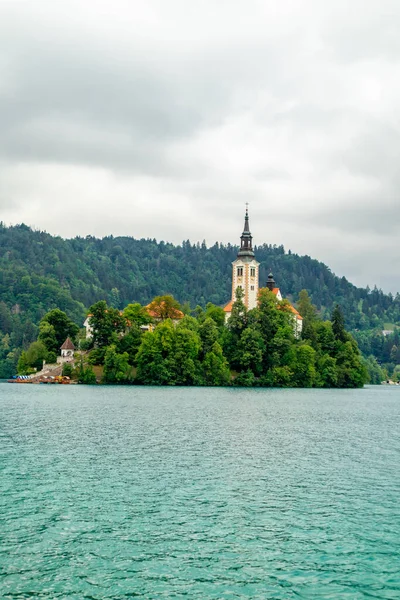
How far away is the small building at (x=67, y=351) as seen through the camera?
143000 millimetres

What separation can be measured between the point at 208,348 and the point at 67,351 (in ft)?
103

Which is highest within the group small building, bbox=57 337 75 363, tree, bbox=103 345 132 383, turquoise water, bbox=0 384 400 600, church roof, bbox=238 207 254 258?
church roof, bbox=238 207 254 258

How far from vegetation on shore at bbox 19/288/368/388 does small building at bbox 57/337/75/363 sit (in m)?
4.07

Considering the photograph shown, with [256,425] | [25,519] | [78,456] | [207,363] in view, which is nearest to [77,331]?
[207,363]

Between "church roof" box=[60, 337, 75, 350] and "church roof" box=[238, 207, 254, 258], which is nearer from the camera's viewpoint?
"church roof" box=[60, 337, 75, 350]

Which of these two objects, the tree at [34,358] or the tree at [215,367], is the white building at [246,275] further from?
the tree at [34,358]

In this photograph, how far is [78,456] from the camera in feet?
137

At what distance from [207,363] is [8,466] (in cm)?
9742

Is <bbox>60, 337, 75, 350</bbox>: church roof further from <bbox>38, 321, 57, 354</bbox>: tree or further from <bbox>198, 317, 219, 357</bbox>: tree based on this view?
<bbox>198, 317, 219, 357</bbox>: tree

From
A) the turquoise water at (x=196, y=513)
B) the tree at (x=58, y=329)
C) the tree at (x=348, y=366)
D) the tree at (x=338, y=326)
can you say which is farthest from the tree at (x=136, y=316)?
the turquoise water at (x=196, y=513)

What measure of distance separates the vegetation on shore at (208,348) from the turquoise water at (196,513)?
75154 millimetres

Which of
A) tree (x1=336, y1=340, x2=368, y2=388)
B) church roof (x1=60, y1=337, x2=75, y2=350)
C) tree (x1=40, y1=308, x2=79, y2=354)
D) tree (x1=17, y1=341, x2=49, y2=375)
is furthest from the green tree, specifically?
tree (x1=17, y1=341, x2=49, y2=375)

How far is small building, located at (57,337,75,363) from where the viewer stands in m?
143

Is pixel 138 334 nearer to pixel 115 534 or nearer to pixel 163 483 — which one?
pixel 163 483
